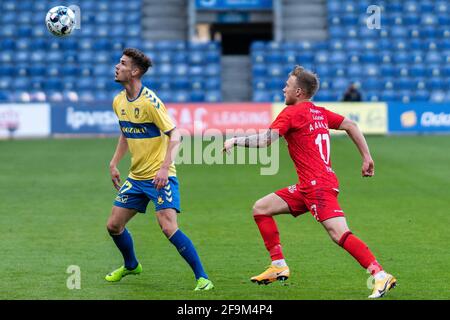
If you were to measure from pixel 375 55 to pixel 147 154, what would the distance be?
28856mm

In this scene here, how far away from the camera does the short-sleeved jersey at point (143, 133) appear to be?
8695 mm

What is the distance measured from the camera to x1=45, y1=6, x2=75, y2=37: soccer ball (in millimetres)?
12422

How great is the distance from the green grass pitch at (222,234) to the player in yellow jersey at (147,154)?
494 millimetres

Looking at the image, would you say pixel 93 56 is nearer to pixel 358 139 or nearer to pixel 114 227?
pixel 114 227

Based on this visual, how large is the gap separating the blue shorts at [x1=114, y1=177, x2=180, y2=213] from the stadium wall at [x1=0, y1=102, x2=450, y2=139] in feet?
68.4

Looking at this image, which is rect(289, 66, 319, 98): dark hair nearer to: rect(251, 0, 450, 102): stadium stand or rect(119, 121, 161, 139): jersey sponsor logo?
rect(119, 121, 161, 139): jersey sponsor logo

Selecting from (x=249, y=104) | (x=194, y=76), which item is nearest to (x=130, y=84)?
(x=249, y=104)

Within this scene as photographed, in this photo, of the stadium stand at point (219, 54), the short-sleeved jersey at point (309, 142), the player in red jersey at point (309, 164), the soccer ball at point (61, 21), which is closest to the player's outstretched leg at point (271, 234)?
the player in red jersey at point (309, 164)

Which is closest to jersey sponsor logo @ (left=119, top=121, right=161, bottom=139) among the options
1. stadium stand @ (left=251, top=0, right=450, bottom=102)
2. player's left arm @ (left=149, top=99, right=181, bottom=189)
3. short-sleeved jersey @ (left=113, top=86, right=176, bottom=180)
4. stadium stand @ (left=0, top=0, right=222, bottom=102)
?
short-sleeved jersey @ (left=113, top=86, right=176, bottom=180)

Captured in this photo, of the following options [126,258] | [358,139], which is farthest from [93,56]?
[358,139]

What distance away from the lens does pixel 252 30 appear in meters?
40.0

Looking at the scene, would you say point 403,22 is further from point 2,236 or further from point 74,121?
point 2,236

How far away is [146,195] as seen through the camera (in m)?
8.85

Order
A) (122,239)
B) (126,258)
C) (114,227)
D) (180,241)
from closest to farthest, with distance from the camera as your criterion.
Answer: (180,241) → (114,227) → (122,239) → (126,258)
